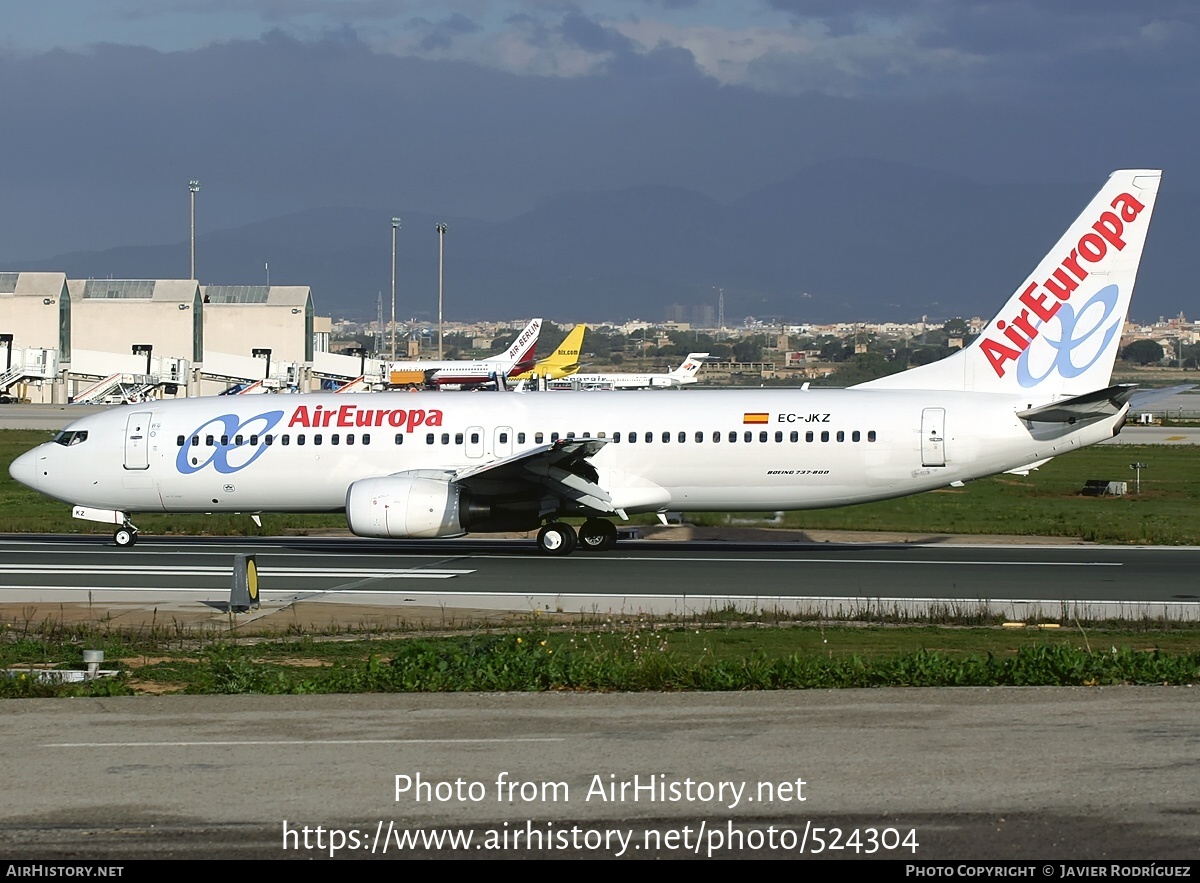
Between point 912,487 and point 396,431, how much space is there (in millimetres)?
10528

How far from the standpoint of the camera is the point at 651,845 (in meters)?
9.09

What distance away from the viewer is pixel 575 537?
29922 millimetres

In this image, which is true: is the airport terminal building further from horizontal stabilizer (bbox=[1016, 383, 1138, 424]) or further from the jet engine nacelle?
horizontal stabilizer (bbox=[1016, 383, 1138, 424])

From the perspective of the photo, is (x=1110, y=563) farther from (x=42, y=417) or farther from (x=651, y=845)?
(x=42, y=417)

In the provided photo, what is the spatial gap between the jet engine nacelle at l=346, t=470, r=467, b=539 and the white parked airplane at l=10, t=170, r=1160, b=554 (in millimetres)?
32

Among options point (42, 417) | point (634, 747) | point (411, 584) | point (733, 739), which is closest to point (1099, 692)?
point (733, 739)

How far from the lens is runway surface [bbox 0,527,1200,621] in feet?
74.0

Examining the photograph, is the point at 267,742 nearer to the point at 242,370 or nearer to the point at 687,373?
the point at 242,370

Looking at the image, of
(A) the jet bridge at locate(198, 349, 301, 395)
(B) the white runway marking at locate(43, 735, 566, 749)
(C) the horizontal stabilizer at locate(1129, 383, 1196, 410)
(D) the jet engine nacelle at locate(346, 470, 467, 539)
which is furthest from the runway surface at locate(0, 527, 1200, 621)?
(A) the jet bridge at locate(198, 349, 301, 395)

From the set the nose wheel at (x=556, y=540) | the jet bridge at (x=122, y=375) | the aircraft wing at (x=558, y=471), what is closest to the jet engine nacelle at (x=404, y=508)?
the aircraft wing at (x=558, y=471)

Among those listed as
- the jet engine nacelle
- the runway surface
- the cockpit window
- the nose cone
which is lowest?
the runway surface

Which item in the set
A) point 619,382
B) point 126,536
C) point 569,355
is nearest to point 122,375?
point 619,382

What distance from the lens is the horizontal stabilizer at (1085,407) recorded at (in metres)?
27.2

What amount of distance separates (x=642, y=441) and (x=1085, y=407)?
8.51 meters
